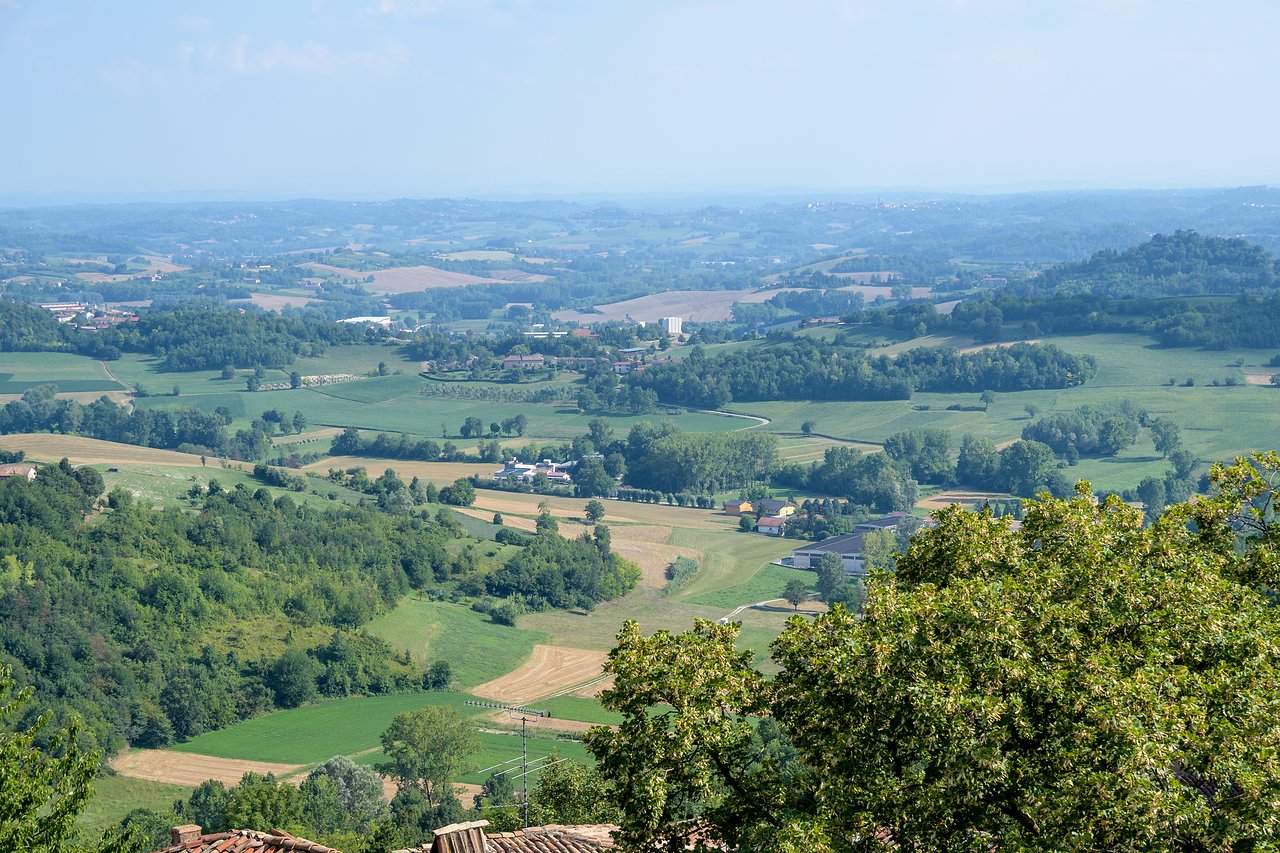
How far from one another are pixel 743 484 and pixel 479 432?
1492 inches

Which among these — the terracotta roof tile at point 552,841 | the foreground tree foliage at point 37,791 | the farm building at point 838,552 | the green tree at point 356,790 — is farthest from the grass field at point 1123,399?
the foreground tree foliage at point 37,791

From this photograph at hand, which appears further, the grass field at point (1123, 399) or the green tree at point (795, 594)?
the grass field at point (1123, 399)

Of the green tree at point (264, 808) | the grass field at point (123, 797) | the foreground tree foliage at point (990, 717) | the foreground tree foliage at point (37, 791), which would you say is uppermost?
the foreground tree foliage at point (990, 717)

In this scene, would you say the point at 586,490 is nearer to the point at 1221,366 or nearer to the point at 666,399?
the point at 666,399

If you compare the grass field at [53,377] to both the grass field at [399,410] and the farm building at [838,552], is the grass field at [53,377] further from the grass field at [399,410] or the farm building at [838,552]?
the farm building at [838,552]

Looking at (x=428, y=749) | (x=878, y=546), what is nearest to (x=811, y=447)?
(x=878, y=546)

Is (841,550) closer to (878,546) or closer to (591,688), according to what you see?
(878,546)

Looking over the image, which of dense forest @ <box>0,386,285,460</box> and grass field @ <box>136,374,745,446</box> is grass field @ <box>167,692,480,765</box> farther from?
dense forest @ <box>0,386,285,460</box>

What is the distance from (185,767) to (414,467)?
7514cm

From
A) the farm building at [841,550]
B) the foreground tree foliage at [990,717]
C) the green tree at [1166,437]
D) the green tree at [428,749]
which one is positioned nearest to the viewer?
the foreground tree foliage at [990,717]

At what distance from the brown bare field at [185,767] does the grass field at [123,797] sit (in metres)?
0.75

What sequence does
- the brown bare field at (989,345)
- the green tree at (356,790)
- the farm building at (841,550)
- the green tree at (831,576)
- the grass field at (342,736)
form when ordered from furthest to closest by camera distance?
the brown bare field at (989,345)
the farm building at (841,550)
the green tree at (831,576)
the grass field at (342,736)
the green tree at (356,790)

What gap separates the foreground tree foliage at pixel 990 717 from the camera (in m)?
15.2

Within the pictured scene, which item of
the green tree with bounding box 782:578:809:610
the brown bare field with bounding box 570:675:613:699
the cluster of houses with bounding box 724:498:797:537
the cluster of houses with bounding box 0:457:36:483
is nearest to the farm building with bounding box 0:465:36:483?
the cluster of houses with bounding box 0:457:36:483
